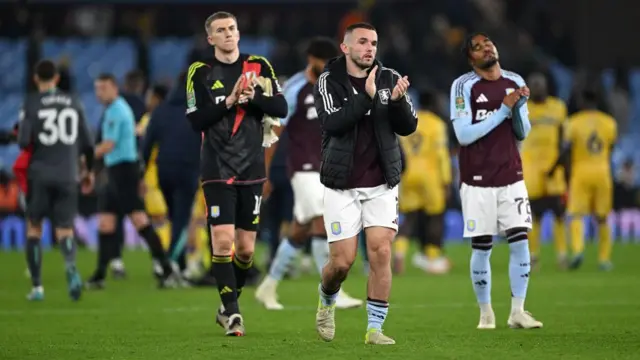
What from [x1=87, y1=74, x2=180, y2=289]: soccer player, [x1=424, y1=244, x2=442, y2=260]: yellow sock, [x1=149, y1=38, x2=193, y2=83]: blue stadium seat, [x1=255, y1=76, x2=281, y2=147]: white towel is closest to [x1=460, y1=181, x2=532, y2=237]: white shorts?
[x1=255, y1=76, x2=281, y2=147]: white towel

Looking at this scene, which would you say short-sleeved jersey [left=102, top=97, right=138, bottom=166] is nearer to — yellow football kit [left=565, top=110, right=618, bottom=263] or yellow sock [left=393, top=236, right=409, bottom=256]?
yellow sock [left=393, top=236, right=409, bottom=256]

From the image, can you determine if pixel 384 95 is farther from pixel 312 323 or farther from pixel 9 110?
pixel 9 110

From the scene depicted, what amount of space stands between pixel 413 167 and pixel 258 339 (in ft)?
31.5

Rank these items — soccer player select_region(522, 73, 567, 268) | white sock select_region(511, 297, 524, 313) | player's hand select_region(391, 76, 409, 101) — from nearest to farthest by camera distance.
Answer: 1. player's hand select_region(391, 76, 409, 101)
2. white sock select_region(511, 297, 524, 313)
3. soccer player select_region(522, 73, 567, 268)

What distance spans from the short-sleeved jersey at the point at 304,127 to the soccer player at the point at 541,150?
18.9 ft

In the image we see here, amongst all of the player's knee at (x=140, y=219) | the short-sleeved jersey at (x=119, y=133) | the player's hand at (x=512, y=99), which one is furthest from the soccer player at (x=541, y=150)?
the player's hand at (x=512, y=99)

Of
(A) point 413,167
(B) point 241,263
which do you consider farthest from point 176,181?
(B) point 241,263

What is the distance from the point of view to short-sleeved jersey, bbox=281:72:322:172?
13750 mm

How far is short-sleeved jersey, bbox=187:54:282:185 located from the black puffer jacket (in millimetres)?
1179

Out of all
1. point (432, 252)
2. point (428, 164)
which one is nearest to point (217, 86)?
point (432, 252)

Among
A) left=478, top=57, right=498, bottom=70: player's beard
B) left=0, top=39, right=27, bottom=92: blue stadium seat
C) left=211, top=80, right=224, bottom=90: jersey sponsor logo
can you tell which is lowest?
left=211, top=80, right=224, bottom=90: jersey sponsor logo

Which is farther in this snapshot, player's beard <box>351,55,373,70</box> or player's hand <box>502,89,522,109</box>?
player's hand <box>502,89,522,109</box>

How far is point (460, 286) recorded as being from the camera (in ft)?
53.3

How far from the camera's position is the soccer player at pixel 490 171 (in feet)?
36.2
